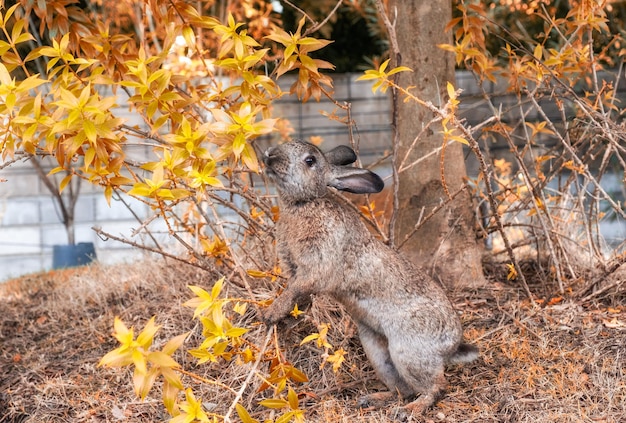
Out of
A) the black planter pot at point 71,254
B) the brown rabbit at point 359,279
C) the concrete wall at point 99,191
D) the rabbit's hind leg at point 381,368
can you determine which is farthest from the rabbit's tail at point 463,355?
the concrete wall at point 99,191

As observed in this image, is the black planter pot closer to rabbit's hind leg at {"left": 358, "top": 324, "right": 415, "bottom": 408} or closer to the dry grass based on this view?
the dry grass

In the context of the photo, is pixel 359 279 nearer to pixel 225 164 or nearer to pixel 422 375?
pixel 422 375

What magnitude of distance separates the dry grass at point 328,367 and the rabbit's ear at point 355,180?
74 cm

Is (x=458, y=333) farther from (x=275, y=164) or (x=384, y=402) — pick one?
(x=275, y=164)

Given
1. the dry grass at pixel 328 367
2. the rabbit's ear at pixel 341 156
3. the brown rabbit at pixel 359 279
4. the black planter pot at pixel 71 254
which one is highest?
the rabbit's ear at pixel 341 156

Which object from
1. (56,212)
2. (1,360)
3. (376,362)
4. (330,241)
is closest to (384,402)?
(376,362)

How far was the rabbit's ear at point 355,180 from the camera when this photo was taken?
119 inches

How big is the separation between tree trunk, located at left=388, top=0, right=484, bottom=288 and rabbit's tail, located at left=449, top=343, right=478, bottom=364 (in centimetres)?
117

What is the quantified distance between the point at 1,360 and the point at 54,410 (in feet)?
2.57

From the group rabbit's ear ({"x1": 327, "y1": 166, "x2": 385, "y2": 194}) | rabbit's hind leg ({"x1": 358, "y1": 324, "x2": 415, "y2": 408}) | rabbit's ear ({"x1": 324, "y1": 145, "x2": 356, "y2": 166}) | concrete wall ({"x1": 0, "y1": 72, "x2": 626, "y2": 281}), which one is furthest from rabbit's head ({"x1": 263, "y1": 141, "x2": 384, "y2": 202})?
concrete wall ({"x1": 0, "y1": 72, "x2": 626, "y2": 281})

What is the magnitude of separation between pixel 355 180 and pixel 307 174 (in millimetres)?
208

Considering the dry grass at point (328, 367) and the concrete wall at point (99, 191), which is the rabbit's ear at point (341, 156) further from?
the concrete wall at point (99, 191)

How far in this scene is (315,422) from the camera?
10.2 ft

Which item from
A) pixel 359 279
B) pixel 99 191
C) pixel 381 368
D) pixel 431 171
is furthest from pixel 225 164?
pixel 99 191
